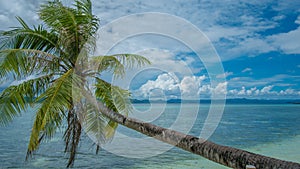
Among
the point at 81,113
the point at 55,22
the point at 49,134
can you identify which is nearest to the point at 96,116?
the point at 81,113

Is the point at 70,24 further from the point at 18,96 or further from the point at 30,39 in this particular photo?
the point at 18,96

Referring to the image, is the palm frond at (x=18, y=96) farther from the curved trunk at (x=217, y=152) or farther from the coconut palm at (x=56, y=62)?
the curved trunk at (x=217, y=152)

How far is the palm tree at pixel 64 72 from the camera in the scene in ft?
18.7

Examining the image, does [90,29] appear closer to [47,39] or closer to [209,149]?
[47,39]

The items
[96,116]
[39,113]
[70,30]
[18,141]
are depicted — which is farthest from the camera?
[18,141]

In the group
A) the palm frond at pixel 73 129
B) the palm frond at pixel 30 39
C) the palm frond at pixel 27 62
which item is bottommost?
the palm frond at pixel 73 129

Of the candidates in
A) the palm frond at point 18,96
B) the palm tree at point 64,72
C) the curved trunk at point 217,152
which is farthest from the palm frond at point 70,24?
the curved trunk at point 217,152

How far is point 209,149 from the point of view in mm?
3264

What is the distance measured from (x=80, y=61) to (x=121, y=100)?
1.38 metres

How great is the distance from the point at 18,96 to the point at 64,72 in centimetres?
120

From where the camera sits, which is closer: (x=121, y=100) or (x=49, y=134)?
(x=49, y=134)

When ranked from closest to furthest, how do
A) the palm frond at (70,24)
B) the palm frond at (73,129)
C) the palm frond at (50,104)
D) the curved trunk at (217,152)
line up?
1. the curved trunk at (217,152)
2. the palm frond at (50,104)
3. the palm frond at (70,24)
4. the palm frond at (73,129)

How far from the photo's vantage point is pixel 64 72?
6.82 metres

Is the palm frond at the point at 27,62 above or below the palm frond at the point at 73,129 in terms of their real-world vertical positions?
above
